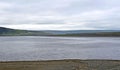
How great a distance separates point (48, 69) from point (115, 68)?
4.94 meters

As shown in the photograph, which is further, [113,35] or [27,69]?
[113,35]

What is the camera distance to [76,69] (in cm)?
1858

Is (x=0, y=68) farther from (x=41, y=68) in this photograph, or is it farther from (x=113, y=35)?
(x=113, y=35)

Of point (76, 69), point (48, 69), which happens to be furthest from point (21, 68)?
point (76, 69)

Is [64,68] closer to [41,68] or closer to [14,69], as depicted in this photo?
[41,68]

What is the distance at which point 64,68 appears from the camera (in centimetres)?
1916

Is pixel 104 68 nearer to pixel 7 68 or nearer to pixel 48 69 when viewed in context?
pixel 48 69

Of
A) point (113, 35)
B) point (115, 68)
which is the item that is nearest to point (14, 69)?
point (115, 68)

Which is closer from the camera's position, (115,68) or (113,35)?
(115,68)

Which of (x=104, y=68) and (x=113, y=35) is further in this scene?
(x=113, y=35)

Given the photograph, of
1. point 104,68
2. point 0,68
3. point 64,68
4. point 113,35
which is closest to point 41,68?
point 64,68

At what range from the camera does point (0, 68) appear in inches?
770

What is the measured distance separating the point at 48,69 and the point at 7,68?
3.25 metres

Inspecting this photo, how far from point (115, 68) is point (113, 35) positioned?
158m
